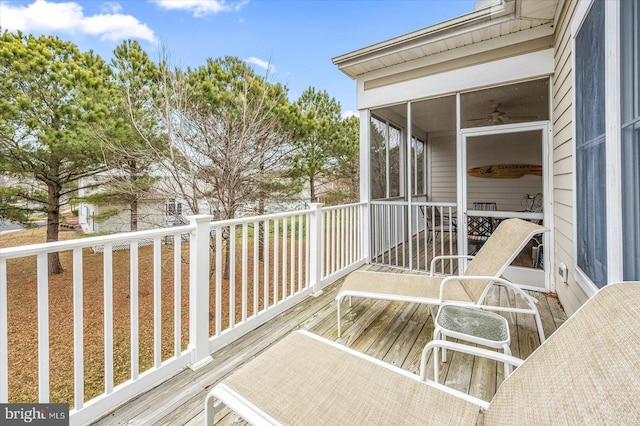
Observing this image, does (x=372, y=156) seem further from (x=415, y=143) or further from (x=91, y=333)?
(x=91, y=333)

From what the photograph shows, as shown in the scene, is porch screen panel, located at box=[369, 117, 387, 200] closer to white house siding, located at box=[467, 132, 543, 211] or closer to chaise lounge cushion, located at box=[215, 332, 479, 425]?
white house siding, located at box=[467, 132, 543, 211]

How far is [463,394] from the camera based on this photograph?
4.18ft

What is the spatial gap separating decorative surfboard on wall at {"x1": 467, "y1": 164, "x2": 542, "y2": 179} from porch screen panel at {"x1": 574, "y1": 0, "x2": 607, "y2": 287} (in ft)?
4.97

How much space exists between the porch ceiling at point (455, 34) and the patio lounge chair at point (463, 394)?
3516mm

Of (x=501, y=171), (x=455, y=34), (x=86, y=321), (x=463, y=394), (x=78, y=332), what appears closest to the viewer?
Answer: (x=463, y=394)

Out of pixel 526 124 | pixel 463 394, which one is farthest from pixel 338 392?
pixel 526 124

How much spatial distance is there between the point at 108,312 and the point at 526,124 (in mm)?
4590

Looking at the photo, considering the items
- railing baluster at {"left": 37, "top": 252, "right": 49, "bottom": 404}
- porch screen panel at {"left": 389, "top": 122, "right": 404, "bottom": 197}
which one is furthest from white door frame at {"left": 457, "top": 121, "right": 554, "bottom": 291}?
railing baluster at {"left": 37, "top": 252, "right": 49, "bottom": 404}

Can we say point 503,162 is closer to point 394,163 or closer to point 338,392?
point 394,163

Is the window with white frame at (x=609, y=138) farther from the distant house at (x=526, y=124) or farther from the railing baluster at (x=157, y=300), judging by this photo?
the railing baluster at (x=157, y=300)

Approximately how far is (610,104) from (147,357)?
7.03m

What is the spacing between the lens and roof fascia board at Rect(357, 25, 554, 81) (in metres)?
3.58

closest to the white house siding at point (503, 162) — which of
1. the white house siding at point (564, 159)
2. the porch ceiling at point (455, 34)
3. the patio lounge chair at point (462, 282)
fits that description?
the white house siding at point (564, 159)

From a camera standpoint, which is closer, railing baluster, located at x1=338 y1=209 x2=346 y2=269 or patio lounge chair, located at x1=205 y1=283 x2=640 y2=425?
patio lounge chair, located at x1=205 y1=283 x2=640 y2=425
